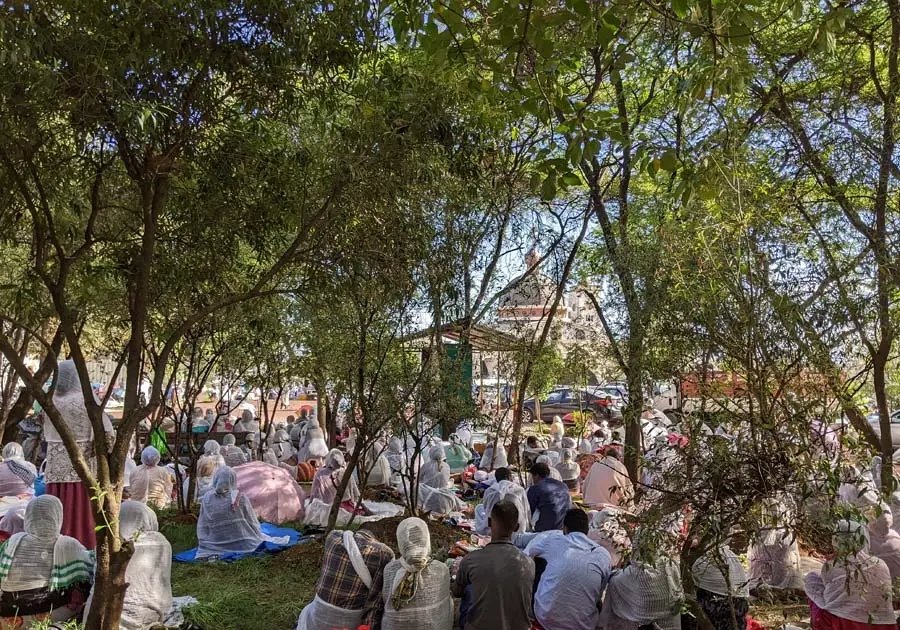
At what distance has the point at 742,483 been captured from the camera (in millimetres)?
3660

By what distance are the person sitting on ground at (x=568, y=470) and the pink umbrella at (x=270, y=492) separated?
13.4 feet

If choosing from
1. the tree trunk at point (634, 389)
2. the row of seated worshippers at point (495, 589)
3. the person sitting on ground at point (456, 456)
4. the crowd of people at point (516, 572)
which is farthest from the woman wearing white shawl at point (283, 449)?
the row of seated worshippers at point (495, 589)

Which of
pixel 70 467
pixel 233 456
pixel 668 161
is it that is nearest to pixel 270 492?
pixel 233 456

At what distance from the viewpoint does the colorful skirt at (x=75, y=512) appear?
6590 mm

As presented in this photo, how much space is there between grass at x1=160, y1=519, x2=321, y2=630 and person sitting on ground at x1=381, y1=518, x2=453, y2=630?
1509 mm

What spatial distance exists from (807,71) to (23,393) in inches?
426

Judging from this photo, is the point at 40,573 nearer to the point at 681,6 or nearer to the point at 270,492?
the point at 270,492

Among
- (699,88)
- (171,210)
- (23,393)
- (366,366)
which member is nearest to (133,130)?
(171,210)

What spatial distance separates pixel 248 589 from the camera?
674 centimetres

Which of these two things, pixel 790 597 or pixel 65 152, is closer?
pixel 65 152

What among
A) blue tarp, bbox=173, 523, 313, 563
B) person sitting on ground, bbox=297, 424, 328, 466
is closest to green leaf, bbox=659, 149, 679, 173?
blue tarp, bbox=173, 523, 313, 563

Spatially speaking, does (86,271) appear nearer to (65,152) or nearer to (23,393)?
(65,152)

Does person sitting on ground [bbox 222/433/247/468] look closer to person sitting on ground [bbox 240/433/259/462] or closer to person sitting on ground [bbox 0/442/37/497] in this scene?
person sitting on ground [bbox 240/433/259/462]

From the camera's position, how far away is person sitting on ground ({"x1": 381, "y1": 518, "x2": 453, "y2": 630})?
4.61m
